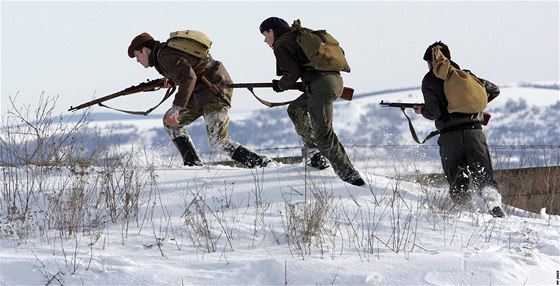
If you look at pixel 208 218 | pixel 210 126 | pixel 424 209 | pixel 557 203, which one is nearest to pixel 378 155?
pixel 557 203

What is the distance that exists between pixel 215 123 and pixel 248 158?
522mm

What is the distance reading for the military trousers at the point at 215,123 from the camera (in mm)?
9320

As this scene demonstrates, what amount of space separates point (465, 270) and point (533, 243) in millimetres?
1145

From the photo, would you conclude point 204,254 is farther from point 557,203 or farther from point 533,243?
point 557,203

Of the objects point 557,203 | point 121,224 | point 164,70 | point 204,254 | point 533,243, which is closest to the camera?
point 204,254

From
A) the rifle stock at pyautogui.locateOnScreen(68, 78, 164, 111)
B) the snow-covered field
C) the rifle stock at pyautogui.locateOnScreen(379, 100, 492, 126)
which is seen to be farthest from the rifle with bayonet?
the rifle stock at pyautogui.locateOnScreen(379, 100, 492, 126)

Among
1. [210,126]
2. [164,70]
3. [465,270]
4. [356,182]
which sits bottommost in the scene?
[465,270]

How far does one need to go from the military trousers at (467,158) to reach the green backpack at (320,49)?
122cm

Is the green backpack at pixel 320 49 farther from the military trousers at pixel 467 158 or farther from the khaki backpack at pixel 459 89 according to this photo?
the military trousers at pixel 467 158

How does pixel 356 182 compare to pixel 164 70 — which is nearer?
pixel 356 182

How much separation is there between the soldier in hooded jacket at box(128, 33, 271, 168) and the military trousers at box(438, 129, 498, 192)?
2129mm

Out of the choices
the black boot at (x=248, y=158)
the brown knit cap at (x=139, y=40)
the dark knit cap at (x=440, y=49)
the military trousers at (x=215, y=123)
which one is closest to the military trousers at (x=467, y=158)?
the dark knit cap at (x=440, y=49)

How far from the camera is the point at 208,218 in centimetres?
738

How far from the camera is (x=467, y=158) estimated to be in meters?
8.38
